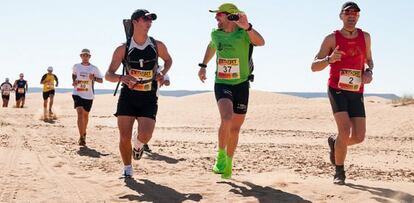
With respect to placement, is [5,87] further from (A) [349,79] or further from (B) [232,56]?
(A) [349,79]

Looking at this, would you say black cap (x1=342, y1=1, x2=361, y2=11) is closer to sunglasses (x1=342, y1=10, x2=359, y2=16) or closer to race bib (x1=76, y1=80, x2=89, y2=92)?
sunglasses (x1=342, y1=10, x2=359, y2=16)

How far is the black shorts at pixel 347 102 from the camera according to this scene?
23.0ft

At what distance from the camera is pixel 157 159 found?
415 inches

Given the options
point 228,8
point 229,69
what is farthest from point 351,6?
point 229,69

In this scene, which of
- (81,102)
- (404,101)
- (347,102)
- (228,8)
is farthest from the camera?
(404,101)

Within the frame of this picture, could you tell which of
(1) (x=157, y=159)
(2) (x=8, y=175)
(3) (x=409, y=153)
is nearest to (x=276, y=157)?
(1) (x=157, y=159)

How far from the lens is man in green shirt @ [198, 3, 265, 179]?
24.5 ft

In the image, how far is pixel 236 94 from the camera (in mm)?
7590

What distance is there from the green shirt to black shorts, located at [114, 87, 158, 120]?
97 centimetres

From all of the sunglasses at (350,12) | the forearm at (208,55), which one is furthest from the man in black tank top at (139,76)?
the sunglasses at (350,12)

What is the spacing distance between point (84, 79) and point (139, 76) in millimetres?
5828

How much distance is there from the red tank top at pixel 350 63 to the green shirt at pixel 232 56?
1177 millimetres

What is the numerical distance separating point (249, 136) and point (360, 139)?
1035cm

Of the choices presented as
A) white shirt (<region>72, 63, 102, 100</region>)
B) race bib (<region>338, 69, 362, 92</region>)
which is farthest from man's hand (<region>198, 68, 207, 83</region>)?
white shirt (<region>72, 63, 102, 100</region>)
